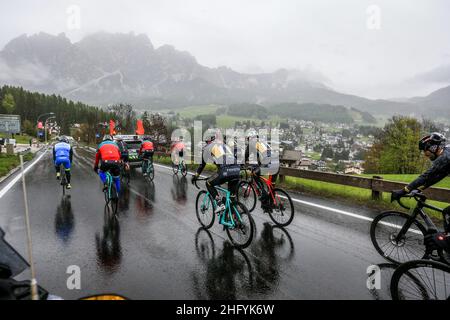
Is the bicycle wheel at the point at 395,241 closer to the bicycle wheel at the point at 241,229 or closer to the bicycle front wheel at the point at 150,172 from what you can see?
the bicycle wheel at the point at 241,229

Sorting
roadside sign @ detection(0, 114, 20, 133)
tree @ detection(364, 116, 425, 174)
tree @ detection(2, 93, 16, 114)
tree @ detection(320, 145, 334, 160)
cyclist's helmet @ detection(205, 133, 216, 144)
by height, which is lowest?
tree @ detection(320, 145, 334, 160)

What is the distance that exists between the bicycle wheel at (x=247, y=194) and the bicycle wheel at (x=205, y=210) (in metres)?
1.12

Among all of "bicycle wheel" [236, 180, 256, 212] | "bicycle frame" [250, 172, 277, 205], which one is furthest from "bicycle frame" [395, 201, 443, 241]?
"bicycle wheel" [236, 180, 256, 212]

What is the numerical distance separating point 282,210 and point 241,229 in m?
1.63

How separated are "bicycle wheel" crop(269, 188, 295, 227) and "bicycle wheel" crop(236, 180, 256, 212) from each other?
978 mm

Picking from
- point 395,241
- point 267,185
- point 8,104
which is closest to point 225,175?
point 267,185

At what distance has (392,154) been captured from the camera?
171 feet

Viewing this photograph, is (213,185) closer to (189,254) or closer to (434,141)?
(189,254)

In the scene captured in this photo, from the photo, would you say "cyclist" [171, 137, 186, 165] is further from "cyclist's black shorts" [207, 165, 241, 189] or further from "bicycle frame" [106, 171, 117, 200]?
"cyclist's black shorts" [207, 165, 241, 189]

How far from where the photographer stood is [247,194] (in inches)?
308

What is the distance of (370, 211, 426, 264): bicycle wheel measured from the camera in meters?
4.79
